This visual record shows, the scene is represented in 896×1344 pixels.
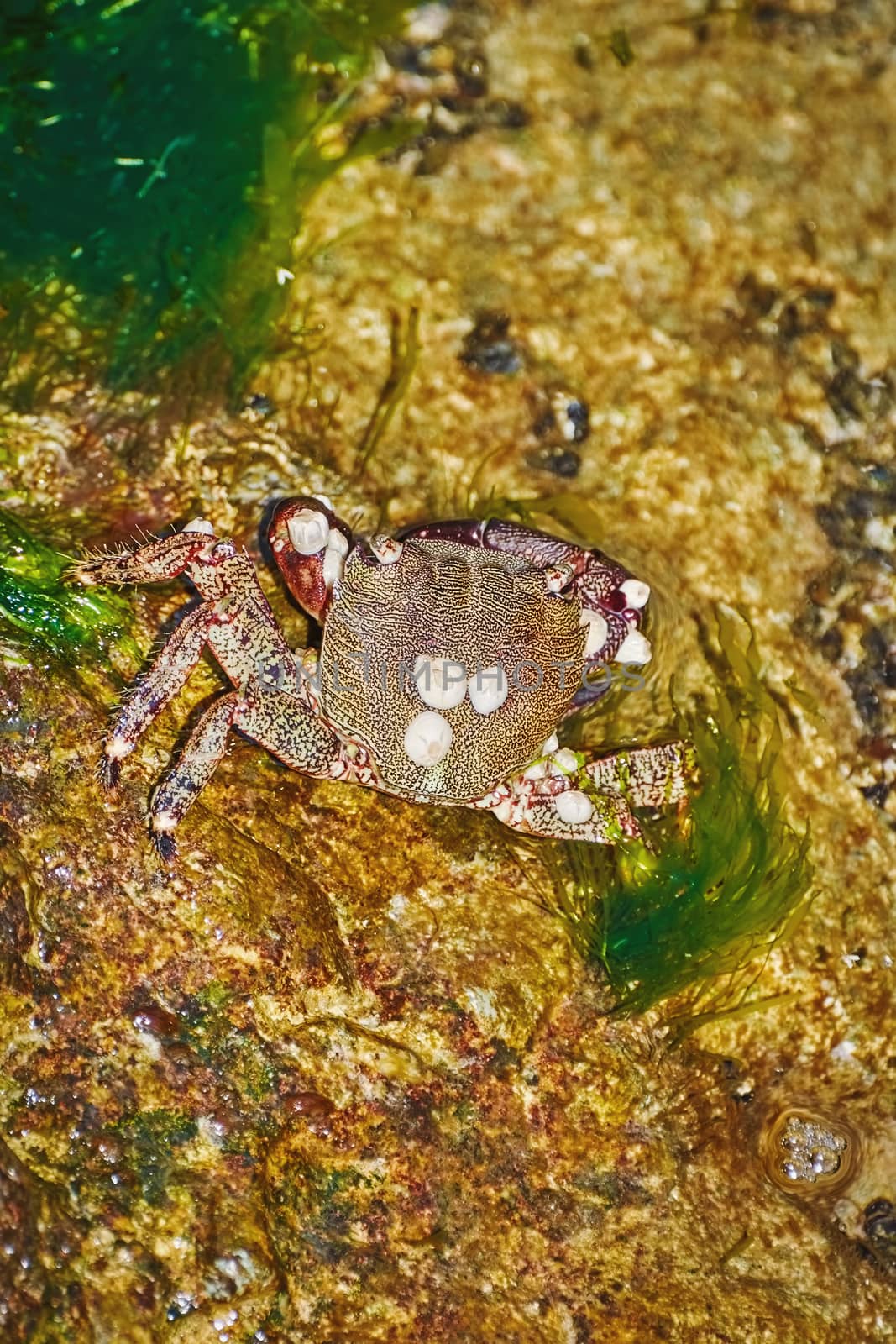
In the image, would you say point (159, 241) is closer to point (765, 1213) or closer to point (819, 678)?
point (819, 678)

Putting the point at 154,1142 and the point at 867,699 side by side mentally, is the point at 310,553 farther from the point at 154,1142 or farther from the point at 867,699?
the point at 867,699

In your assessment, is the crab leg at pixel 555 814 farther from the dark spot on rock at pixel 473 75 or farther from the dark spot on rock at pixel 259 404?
the dark spot on rock at pixel 473 75

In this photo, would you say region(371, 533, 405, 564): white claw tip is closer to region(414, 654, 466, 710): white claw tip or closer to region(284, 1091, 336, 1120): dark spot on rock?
Answer: region(414, 654, 466, 710): white claw tip

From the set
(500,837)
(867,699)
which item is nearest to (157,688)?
(500,837)

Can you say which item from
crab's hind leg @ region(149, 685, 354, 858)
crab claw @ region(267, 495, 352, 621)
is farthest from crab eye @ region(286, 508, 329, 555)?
crab's hind leg @ region(149, 685, 354, 858)

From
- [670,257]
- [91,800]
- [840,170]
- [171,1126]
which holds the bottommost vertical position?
[171,1126]

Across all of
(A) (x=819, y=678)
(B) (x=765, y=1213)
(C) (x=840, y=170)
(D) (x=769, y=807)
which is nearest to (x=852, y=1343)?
(B) (x=765, y=1213)
